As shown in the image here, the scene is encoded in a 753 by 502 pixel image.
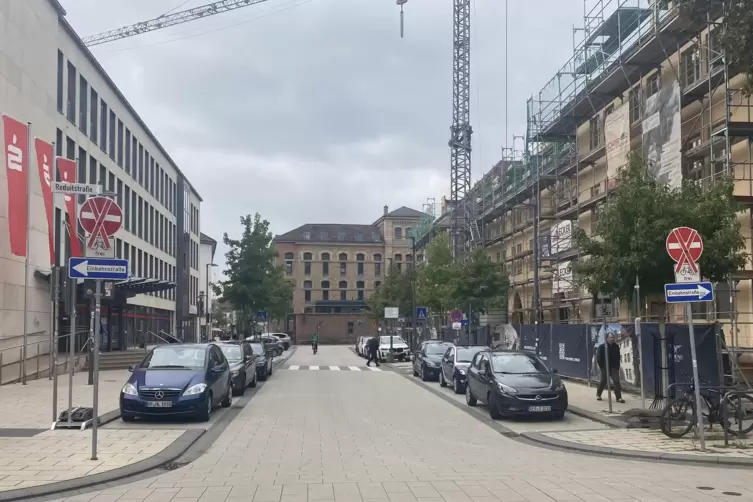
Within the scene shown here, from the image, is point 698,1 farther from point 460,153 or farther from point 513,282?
point 460,153

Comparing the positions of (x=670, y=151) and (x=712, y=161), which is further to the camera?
(x=670, y=151)

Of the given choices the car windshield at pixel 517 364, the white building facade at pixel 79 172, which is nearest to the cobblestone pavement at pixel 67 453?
the white building facade at pixel 79 172

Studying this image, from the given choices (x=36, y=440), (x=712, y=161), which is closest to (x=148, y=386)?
(x=36, y=440)

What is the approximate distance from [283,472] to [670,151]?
16.6 metres

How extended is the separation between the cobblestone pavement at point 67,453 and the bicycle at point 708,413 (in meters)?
8.10

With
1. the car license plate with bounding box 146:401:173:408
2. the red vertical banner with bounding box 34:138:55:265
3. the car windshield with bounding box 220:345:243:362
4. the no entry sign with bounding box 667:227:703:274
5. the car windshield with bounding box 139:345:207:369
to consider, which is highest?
the red vertical banner with bounding box 34:138:55:265

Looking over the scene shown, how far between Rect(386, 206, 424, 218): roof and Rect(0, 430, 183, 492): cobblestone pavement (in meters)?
96.8

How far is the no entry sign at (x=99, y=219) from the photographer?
11.1m

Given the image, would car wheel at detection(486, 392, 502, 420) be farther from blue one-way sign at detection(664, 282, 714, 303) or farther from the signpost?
blue one-way sign at detection(664, 282, 714, 303)

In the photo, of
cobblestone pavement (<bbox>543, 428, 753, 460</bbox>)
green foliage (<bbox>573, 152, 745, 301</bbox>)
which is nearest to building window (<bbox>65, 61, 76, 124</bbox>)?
green foliage (<bbox>573, 152, 745, 301</bbox>)

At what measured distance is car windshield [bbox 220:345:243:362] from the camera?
22.0 metres

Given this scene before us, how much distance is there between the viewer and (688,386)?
42.3 feet

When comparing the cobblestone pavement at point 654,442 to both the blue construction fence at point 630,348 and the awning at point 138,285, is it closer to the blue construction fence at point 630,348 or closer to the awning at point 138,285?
the blue construction fence at point 630,348

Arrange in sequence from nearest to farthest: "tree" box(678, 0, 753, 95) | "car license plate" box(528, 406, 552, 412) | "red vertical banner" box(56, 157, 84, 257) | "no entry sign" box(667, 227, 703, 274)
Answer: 1. "tree" box(678, 0, 753, 95)
2. "no entry sign" box(667, 227, 703, 274)
3. "car license plate" box(528, 406, 552, 412)
4. "red vertical banner" box(56, 157, 84, 257)
